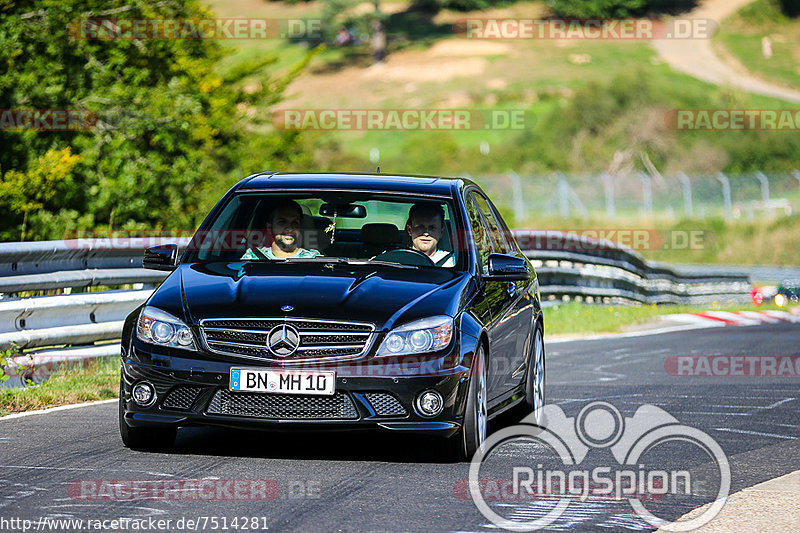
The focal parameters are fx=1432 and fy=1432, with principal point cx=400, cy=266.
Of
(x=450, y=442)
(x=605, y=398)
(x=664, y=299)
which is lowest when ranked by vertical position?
(x=664, y=299)

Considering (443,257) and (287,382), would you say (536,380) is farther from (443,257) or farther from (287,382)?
(287,382)

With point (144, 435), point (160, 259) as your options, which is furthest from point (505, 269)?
point (144, 435)

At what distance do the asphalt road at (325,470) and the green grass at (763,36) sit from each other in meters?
95.4

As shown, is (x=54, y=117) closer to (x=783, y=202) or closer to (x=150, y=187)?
Answer: (x=150, y=187)

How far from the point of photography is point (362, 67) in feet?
372

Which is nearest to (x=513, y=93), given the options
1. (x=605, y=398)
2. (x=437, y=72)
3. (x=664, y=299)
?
(x=437, y=72)

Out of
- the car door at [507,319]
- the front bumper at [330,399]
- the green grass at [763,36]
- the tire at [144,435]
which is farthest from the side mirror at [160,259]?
the green grass at [763,36]

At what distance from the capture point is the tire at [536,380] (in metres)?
9.56

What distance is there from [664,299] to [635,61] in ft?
279

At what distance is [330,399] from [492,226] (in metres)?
2.84

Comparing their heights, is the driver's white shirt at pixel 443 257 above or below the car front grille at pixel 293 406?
above

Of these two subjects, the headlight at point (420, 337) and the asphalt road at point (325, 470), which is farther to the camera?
the headlight at point (420, 337)

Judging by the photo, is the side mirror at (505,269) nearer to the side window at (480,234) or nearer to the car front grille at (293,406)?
the side window at (480,234)

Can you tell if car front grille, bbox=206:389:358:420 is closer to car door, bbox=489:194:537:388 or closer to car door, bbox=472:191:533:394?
car door, bbox=472:191:533:394
